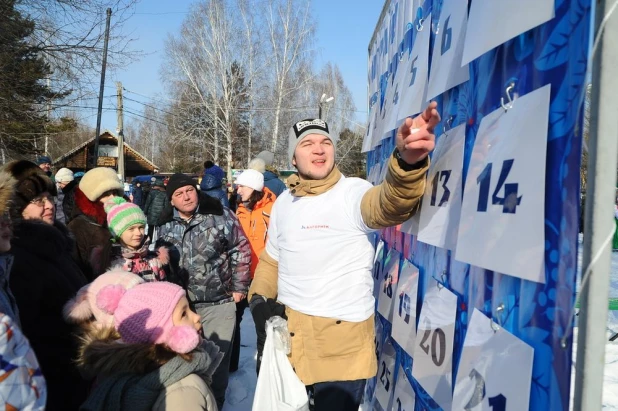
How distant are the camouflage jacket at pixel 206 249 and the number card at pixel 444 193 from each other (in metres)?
2.18

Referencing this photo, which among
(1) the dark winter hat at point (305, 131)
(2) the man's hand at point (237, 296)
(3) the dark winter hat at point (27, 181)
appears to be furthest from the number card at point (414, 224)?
(3) the dark winter hat at point (27, 181)

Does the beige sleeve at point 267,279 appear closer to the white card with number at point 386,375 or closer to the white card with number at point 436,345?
the white card with number at point 386,375

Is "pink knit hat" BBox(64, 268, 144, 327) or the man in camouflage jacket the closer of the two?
"pink knit hat" BBox(64, 268, 144, 327)

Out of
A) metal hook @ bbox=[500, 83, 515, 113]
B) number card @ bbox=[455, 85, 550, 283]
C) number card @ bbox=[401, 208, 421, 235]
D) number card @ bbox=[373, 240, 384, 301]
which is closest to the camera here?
number card @ bbox=[455, 85, 550, 283]

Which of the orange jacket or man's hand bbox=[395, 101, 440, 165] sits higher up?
man's hand bbox=[395, 101, 440, 165]

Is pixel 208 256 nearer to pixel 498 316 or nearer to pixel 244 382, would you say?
pixel 244 382

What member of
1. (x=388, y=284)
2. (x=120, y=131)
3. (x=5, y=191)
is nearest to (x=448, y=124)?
(x=388, y=284)

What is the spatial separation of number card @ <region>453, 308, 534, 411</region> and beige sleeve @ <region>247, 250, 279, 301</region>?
1.21 metres

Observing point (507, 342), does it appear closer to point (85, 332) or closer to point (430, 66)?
point (430, 66)

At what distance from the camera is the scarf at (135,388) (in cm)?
156

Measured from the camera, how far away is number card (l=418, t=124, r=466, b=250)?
1369 mm

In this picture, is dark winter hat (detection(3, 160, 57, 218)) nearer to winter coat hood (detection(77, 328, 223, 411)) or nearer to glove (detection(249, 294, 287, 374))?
winter coat hood (detection(77, 328, 223, 411))

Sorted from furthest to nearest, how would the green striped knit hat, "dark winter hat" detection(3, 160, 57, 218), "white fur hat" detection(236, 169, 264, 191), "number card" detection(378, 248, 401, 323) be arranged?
"white fur hat" detection(236, 169, 264, 191)
the green striped knit hat
"dark winter hat" detection(3, 160, 57, 218)
"number card" detection(378, 248, 401, 323)

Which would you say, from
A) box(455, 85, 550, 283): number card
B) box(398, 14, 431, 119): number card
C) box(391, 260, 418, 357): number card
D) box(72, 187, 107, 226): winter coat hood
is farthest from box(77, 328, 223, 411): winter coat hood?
box(72, 187, 107, 226): winter coat hood
